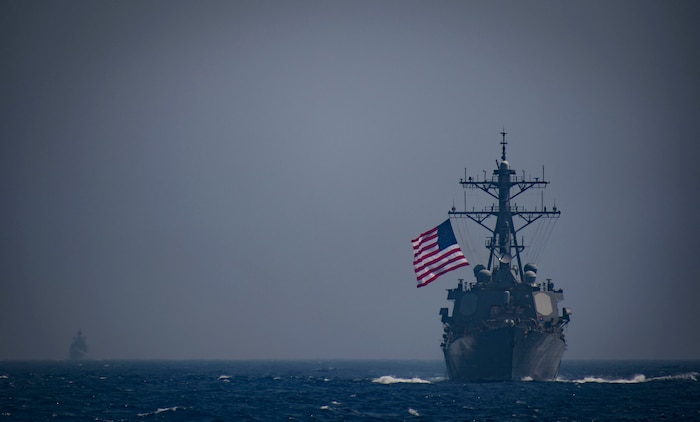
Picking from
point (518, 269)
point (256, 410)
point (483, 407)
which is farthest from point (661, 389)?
point (256, 410)

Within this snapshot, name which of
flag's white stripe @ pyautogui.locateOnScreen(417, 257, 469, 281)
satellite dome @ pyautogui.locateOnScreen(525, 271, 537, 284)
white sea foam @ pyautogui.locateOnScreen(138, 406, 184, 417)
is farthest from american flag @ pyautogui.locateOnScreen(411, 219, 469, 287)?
white sea foam @ pyautogui.locateOnScreen(138, 406, 184, 417)

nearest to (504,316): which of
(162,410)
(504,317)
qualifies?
(504,317)

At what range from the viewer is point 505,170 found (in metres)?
84.1

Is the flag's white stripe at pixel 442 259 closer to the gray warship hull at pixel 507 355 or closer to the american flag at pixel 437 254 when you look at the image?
the american flag at pixel 437 254

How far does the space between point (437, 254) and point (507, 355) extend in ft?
35.9

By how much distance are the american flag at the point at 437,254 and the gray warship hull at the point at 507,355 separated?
854cm

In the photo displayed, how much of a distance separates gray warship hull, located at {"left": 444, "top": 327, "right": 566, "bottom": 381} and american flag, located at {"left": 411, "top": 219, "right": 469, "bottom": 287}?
854cm

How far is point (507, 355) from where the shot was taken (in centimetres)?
7325

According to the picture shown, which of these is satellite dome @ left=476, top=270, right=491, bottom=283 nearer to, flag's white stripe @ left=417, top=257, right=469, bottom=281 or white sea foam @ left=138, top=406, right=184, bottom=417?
flag's white stripe @ left=417, top=257, right=469, bottom=281

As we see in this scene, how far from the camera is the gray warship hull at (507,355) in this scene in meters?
73.1

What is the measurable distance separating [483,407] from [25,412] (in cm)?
2615

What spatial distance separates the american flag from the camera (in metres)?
67.4

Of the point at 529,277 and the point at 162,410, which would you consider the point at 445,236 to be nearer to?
the point at 529,277

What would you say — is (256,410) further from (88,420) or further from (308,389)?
(308,389)
